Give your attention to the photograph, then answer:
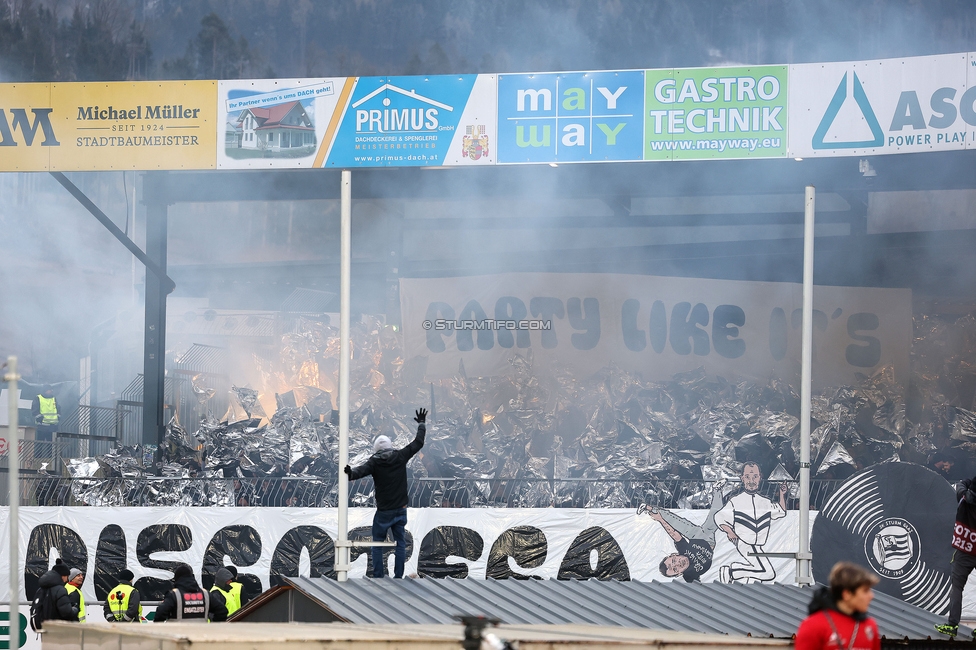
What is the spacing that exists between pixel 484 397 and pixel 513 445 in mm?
1367

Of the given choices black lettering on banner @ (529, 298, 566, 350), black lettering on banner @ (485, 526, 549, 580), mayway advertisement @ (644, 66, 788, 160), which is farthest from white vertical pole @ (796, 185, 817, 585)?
black lettering on banner @ (529, 298, 566, 350)

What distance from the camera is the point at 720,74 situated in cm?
1396

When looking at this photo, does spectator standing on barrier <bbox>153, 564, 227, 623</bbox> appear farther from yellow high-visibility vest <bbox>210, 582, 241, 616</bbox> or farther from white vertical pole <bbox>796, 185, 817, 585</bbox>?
white vertical pole <bbox>796, 185, 817, 585</bbox>

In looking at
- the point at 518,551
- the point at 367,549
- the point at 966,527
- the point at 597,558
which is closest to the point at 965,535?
the point at 966,527

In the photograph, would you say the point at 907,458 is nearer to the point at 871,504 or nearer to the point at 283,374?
the point at 871,504

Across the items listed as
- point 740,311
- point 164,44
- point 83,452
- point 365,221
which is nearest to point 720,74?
point 740,311

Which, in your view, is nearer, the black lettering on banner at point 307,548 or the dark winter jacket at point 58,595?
the dark winter jacket at point 58,595

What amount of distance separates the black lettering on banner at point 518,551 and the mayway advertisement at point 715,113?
4722 mm

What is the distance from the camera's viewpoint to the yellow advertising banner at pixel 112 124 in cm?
1487

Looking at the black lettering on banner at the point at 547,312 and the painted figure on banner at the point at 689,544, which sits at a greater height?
the black lettering on banner at the point at 547,312

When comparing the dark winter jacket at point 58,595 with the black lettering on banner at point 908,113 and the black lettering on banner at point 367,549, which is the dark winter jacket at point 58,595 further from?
the black lettering on banner at point 908,113

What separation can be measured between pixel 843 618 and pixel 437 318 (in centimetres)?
1436

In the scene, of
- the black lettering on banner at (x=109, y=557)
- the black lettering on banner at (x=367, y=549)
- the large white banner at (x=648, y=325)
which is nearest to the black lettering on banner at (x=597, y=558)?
the black lettering on banner at (x=367, y=549)

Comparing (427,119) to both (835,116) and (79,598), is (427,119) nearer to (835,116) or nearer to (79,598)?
(835,116)
